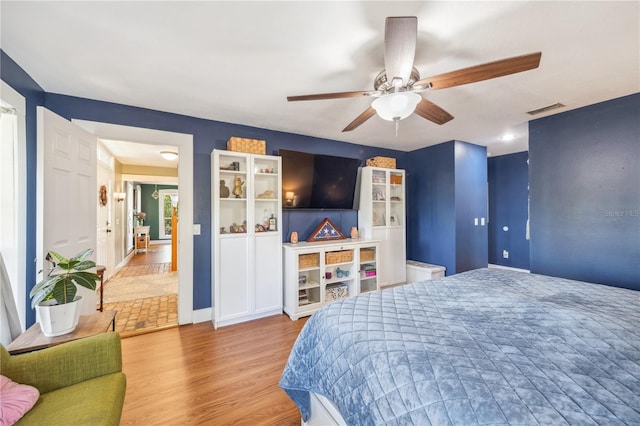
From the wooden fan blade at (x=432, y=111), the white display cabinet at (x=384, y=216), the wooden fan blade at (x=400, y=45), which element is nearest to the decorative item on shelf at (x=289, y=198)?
the white display cabinet at (x=384, y=216)

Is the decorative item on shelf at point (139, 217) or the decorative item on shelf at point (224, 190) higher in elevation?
the decorative item on shelf at point (224, 190)

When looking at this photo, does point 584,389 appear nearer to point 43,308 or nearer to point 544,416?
point 544,416

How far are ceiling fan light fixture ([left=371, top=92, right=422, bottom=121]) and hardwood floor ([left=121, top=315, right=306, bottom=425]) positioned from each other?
81.9 inches

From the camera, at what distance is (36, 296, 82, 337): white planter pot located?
4.66 ft

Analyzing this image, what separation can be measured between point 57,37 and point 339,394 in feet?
8.63

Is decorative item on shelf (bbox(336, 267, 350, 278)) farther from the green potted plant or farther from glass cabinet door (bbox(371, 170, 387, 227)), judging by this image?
the green potted plant

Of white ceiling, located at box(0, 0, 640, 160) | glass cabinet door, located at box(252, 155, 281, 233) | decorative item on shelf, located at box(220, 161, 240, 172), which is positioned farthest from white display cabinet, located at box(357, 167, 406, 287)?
decorative item on shelf, located at box(220, 161, 240, 172)

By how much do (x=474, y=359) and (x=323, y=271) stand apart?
242cm

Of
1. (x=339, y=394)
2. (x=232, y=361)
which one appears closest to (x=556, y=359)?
(x=339, y=394)

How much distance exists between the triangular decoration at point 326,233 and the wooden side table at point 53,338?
2365mm

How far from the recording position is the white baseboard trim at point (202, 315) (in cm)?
300

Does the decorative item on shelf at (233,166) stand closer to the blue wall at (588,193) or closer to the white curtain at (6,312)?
the white curtain at (6,312)

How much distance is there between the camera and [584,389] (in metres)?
0.83

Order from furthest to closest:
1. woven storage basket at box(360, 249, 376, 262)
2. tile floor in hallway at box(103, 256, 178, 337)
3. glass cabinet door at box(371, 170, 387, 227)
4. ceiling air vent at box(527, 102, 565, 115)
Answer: glass cabinet door at box(371, 170, 387, 227) → woven storage basket at box(360, 249, 376, 262) → tile floor in hallway at box(103, 256, 178, 337) → ceiling air vent at box(527, 102, 565, 115)
